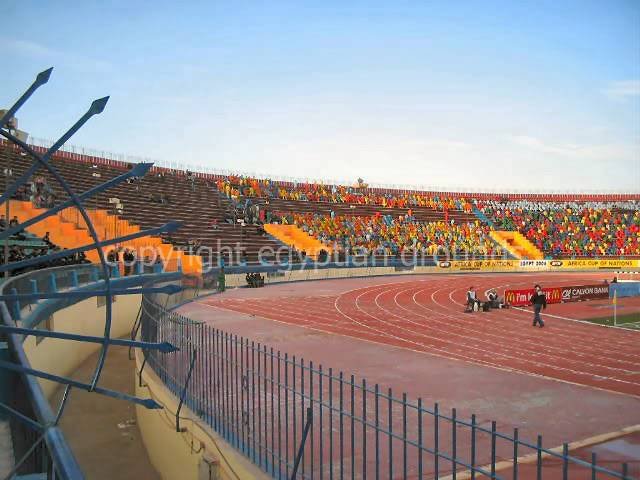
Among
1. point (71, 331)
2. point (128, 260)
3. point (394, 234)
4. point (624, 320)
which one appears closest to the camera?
point (71, 331)

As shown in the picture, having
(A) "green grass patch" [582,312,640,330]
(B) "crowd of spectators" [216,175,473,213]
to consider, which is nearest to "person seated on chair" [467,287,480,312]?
(A) "green grass patch" [582,312,640,330]

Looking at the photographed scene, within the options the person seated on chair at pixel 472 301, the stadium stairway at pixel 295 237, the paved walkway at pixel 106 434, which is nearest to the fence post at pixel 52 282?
the paved walkway at pixel 106 434

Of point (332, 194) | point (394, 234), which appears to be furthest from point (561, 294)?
point (332, 194)

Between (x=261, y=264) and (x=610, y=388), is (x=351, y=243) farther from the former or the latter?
(x=610, y=388)

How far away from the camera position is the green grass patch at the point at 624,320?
2236 cm

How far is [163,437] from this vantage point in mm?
10453

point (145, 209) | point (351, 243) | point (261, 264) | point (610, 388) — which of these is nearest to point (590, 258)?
point (351, 243)

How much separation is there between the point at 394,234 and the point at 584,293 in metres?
29.6

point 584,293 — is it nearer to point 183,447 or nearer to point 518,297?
point 518,297

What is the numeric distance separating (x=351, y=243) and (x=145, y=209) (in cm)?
1911

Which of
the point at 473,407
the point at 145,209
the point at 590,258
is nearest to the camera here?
the point at 473,407

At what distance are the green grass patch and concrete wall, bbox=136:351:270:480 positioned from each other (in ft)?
57.2

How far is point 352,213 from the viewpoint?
62781 millimetres

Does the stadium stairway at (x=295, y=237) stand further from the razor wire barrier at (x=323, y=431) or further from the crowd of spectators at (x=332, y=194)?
the razor wire barrier at (x=323, y=431)
